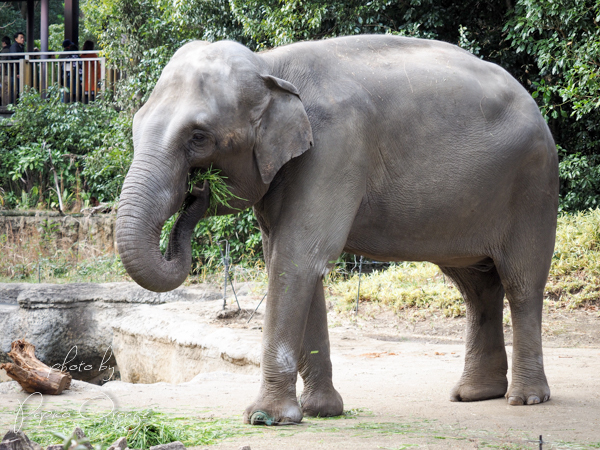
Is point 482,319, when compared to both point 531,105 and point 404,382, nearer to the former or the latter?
point 404,382

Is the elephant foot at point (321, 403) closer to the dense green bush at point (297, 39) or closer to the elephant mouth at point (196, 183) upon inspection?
the elephant mouth at point (196, 183)

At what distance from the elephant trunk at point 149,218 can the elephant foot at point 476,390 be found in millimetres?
2309

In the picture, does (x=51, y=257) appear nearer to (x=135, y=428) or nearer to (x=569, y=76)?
(x=569, y=76)

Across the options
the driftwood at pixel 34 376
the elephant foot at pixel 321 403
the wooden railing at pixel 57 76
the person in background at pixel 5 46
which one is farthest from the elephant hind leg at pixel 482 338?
the person in background at pixel 5 46

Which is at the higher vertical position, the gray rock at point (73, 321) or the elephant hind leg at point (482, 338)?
the elephant hind leg at point (482, 338)

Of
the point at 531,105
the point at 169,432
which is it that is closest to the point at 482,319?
the point at 531,105

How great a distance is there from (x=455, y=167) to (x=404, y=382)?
217 cm

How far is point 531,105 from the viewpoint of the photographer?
15.9 ft

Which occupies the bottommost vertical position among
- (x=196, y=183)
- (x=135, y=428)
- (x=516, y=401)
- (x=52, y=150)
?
(x=516, y=401)

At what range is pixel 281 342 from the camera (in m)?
4.00

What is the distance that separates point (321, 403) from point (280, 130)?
1.68 metres

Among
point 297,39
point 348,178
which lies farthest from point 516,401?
point 297,39

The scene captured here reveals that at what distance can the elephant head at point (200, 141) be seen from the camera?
3648 millimetres

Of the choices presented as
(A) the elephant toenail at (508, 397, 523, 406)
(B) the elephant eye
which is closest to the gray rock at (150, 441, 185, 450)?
(B) the elephant eye
